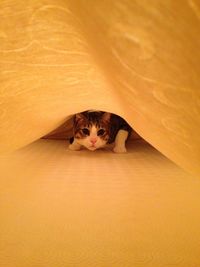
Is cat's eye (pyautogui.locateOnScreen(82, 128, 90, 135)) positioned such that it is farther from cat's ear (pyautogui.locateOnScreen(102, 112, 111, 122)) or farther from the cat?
cat's ear (pyautogui.locateOnScreen(102, 112, 111, 122))

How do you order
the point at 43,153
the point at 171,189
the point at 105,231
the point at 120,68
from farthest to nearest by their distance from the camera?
the point at 43,153 < the point at 171,189 < the point at 105,231 < the point at 120,68

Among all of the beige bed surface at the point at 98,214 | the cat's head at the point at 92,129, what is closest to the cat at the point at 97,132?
the cat's head at the point at 92,129

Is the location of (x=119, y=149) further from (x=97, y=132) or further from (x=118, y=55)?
(x=118, y=55)

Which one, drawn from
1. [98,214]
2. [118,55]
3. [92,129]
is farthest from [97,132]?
[118,55]

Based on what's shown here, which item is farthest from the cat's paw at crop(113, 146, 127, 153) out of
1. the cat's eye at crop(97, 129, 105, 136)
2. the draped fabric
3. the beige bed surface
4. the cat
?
the draped fabric

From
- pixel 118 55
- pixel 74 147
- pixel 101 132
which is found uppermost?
pixel 118 55

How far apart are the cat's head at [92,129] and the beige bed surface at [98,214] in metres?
0.30

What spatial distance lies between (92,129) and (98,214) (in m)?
0.90

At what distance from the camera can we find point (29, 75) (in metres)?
0.67

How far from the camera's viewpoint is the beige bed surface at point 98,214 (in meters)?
0.67

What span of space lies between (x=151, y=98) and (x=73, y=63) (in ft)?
0.82

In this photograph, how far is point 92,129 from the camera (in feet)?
5.60

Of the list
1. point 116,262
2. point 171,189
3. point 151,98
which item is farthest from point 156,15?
point 171,189

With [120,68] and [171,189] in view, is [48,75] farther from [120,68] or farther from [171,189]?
[171,189]
